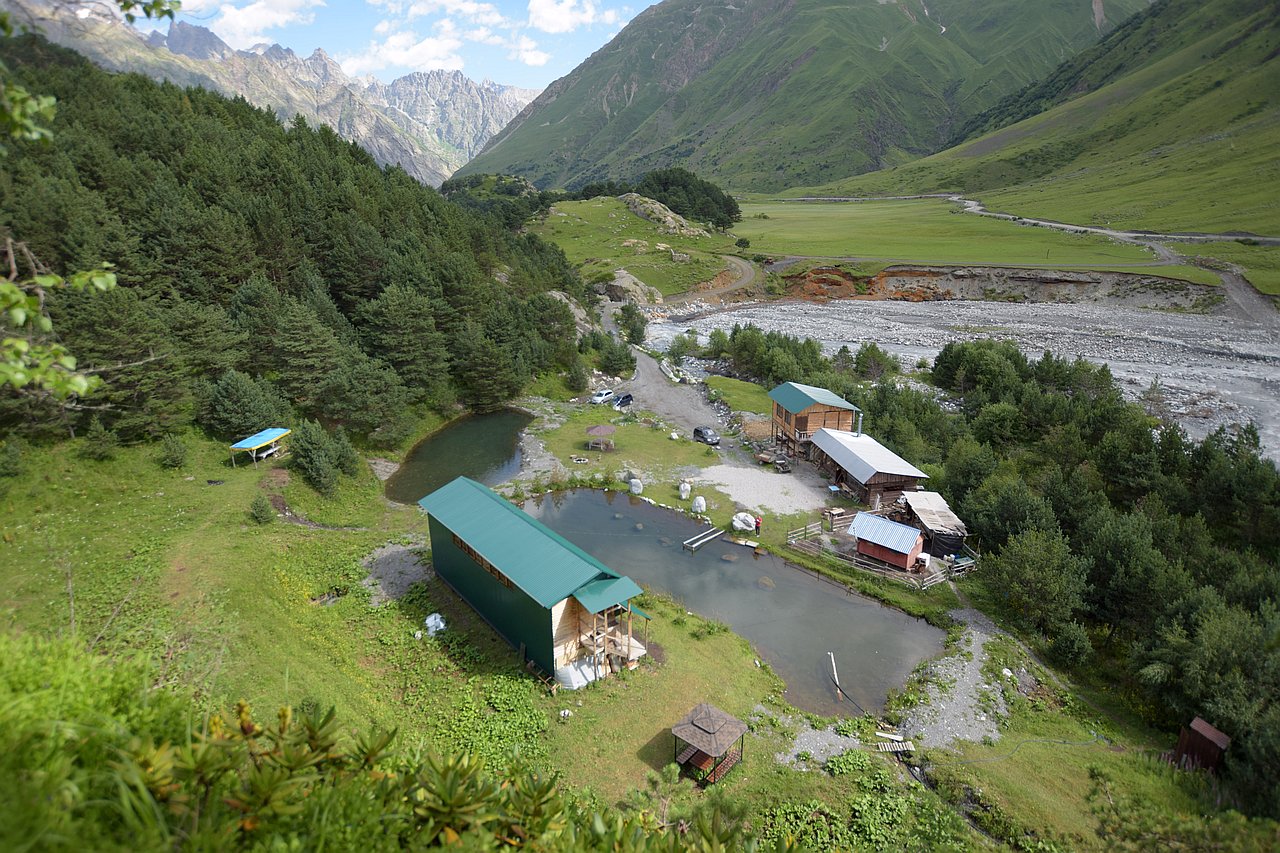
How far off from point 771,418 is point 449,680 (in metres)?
37.1

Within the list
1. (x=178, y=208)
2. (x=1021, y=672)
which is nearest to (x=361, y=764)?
(x=1021, y=672)

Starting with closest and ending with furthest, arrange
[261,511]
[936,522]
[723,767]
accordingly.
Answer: [723,767] < [261,511] < [936,522]

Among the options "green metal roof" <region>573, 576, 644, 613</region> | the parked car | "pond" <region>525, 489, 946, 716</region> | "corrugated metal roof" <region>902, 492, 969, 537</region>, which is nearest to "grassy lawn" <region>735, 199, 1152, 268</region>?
the parked car

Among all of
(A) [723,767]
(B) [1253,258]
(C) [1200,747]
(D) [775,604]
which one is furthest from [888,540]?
(B) [1253,258]

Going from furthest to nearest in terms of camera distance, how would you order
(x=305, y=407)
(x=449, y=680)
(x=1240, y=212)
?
1. (x=1240, y=212)
2. (x=305, y=407)
3. (x=449, y=680)

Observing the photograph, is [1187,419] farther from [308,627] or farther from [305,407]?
[305,407]

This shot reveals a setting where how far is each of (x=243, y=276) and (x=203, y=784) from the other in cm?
A: 5166

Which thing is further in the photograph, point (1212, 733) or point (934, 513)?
point (934, 513)

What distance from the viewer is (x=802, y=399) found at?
138 ft

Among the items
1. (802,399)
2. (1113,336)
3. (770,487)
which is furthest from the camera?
(1113,336)

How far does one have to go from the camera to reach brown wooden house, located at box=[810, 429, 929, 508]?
114ft

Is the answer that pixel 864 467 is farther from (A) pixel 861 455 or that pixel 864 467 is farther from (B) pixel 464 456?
(B) pixel 464 456

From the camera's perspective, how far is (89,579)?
20.6 m

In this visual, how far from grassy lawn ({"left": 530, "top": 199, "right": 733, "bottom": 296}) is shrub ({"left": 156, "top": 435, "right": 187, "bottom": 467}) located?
79.9 meters
